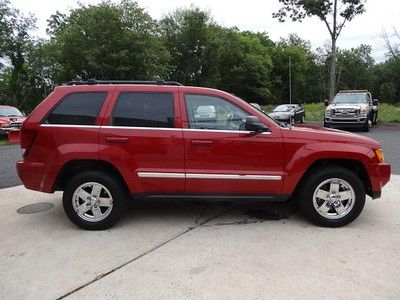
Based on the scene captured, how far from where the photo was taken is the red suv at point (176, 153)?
4.71 meters

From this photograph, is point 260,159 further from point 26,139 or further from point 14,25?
point 14,25

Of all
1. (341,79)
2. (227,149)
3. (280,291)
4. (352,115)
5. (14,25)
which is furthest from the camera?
(341,79)

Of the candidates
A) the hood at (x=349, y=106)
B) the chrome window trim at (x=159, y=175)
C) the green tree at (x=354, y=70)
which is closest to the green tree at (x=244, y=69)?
the green tree at (x=354, y=70)

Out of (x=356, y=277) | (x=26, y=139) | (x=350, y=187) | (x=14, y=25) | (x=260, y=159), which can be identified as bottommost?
(x=356, y=277)

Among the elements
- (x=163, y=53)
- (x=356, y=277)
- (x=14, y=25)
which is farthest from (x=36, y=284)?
(x=14, y=25)

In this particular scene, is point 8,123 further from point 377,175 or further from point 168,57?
point 168,57

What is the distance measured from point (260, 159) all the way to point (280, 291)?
1.77 metres

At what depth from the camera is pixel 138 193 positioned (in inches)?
191

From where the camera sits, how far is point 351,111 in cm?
1728

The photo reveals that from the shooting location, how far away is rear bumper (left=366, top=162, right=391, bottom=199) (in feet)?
15.8

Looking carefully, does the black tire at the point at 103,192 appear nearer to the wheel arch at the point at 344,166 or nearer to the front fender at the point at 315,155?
the front fender at the point at 315,155

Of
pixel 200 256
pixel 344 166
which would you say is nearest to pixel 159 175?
pixel 200 256

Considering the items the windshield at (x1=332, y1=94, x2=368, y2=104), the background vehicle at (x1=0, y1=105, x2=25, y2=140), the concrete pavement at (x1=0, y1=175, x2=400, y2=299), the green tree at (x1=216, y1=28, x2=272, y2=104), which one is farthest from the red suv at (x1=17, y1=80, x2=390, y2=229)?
the green tree at (x1=216, y1=28, x2=272, y2=104)

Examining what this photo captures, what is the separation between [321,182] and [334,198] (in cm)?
28
